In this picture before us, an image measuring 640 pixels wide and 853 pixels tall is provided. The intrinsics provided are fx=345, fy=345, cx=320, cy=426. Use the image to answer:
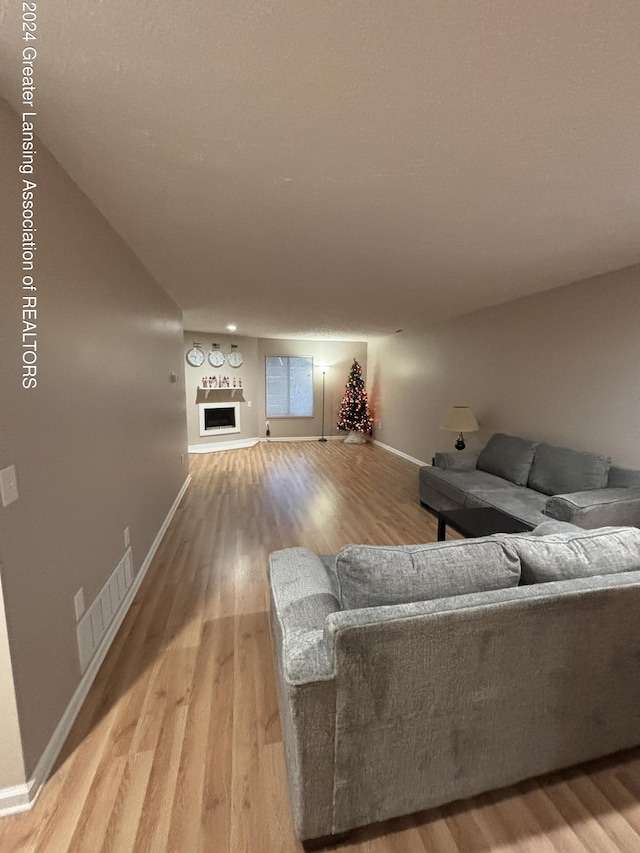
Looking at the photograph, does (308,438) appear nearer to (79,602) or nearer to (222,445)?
(222,445)

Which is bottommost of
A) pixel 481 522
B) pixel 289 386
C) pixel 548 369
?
pixel 481 522

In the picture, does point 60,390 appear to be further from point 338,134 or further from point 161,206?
point 338,134

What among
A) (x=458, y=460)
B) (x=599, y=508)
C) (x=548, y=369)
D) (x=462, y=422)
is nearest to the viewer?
(x=599, y=508)

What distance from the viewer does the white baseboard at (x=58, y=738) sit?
119 centimetres

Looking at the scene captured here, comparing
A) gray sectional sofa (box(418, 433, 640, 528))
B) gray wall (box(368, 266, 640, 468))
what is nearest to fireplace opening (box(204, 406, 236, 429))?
gray wall (box(368, 266, 640, 468))

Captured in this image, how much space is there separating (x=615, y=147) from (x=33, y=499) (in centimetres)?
271

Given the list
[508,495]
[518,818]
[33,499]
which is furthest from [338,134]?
[508,495]

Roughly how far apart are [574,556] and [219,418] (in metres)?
6.75

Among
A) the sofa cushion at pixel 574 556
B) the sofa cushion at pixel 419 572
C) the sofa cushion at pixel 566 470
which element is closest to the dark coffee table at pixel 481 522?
the sofa cushion at pixel 566 470

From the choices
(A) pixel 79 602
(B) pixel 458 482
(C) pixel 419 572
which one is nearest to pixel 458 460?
(B) pixel 458 482

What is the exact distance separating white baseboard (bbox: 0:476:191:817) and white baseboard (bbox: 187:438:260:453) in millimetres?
4767

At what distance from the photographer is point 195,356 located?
269 inches

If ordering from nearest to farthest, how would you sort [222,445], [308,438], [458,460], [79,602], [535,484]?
[79,602]
[535,484]
[458,460]
[222,445]
[308,438]

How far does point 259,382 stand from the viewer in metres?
7.85
